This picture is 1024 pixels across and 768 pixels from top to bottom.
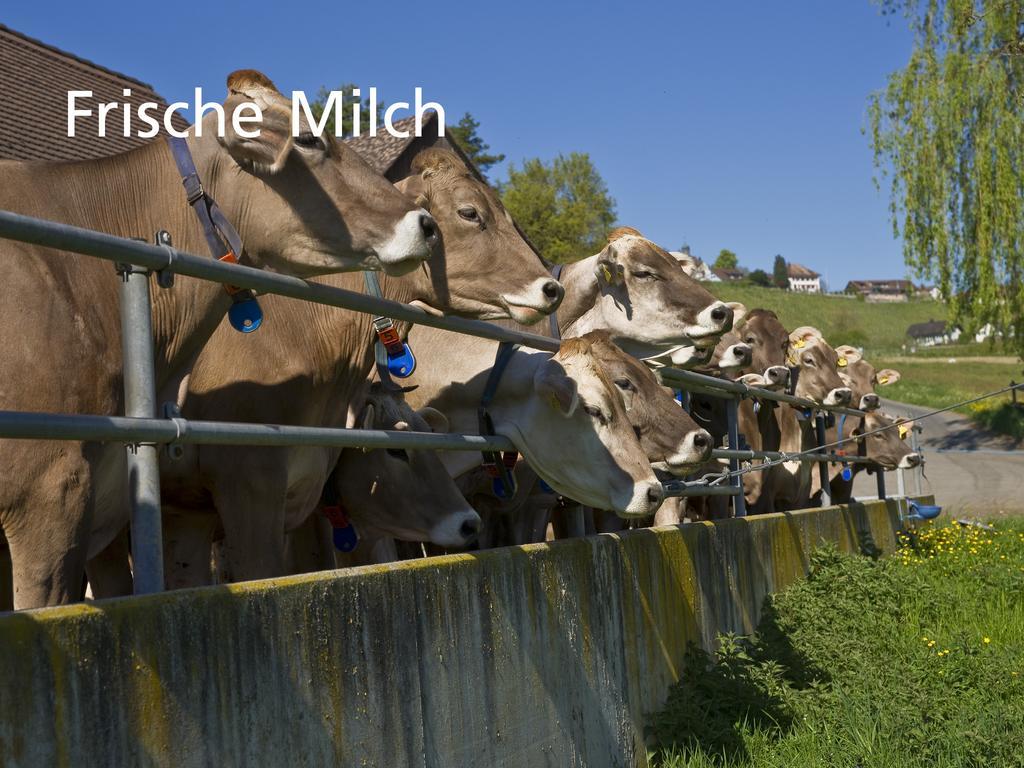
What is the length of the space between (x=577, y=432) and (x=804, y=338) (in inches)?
348

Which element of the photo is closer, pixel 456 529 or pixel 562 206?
pixel 456 529

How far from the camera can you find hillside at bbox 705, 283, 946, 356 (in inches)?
4158

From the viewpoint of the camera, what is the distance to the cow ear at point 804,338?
44.7 feet

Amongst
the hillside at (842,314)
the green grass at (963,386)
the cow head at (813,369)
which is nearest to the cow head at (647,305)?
the cow head at (813,369)

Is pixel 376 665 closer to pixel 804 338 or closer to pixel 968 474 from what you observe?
pixel 804 338

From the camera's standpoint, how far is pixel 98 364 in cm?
354

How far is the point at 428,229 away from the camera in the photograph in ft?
15.3

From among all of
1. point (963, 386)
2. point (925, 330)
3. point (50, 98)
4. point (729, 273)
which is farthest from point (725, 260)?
point (50, 98)

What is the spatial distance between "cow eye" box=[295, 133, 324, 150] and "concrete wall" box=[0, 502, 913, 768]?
1.60m

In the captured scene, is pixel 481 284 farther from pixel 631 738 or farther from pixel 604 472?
pixel 631 738

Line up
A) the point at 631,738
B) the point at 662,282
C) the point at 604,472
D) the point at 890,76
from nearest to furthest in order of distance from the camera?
the point at 631,738 → the point at 604,472 → the point at 662,282 → the point at 890,76

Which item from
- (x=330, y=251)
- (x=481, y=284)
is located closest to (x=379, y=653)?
(x=330, y=251)

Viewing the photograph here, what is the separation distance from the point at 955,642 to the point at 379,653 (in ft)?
14.3

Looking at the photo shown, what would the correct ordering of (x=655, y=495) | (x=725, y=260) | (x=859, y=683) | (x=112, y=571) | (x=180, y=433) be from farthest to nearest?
(x=725, y=260) < (x=859, y=683) < (x=655, y=495) < (x=112, y=571) < (x=180, y=433)
